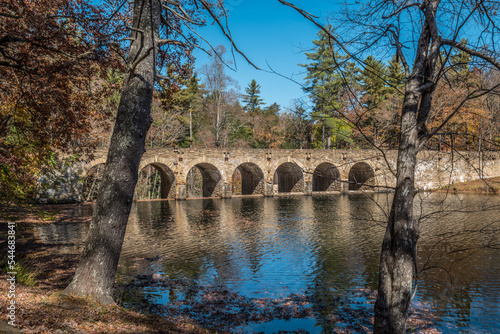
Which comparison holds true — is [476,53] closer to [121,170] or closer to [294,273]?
[121,170]

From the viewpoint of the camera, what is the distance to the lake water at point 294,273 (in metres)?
5.59

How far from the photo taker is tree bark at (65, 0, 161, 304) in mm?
4340

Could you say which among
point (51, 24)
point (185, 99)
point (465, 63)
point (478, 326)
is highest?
point (185, 99)

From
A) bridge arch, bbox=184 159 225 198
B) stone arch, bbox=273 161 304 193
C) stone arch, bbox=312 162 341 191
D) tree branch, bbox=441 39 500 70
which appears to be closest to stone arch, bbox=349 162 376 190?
stone arch, bbox=312 162 341 191

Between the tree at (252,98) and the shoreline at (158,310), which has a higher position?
the tree at (252,98)

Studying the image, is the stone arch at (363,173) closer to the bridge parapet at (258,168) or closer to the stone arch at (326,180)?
the bridge parapet at (258,168)

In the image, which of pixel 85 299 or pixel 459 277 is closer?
pixel 85 299

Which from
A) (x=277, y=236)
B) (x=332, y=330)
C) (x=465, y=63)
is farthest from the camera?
(x=277, y=236)

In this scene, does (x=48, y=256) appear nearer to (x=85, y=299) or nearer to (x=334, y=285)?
(x=85, y=299)

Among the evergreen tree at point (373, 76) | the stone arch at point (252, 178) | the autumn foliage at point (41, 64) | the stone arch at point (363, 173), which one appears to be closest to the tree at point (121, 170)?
the autumn foliage at point (41, 64)

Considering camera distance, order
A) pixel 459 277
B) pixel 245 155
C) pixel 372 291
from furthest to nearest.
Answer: pixel 245 155 → pixel 459 277 → pixel 372 291

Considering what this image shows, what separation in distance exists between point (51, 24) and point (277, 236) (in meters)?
9.18

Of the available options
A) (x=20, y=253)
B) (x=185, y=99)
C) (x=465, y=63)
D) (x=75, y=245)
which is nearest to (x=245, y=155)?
(x=185, y=99)

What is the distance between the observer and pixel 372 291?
6.78 metres
